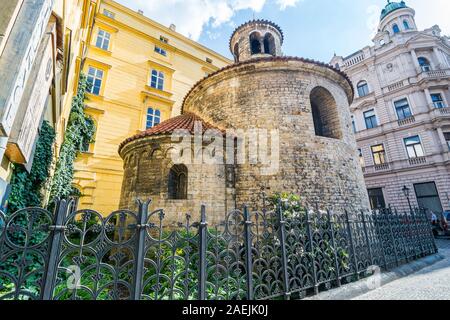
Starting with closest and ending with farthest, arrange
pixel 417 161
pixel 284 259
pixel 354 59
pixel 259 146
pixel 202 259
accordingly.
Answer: pixel 202 259 < pixel 284 259 < pixel 259 146 < pixel 417 161 < pixel 354 59

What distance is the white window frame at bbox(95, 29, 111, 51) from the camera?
15315mm

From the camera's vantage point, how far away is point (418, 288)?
4934 millimetres

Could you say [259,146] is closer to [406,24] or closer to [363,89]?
[363,89]

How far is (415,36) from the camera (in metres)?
21.2

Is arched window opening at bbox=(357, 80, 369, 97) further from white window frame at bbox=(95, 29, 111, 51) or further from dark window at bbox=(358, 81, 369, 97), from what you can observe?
white window frame at bbox=(95, 29, 111, 51)

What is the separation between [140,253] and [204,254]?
0.92m

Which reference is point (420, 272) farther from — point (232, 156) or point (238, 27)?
point (238, 27)

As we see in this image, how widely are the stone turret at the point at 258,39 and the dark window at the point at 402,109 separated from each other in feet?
50.6

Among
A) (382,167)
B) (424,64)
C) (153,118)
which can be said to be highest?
(424,64)

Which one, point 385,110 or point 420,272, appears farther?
point 385,110

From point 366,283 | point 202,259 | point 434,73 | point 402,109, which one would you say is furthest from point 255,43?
point 434,73
